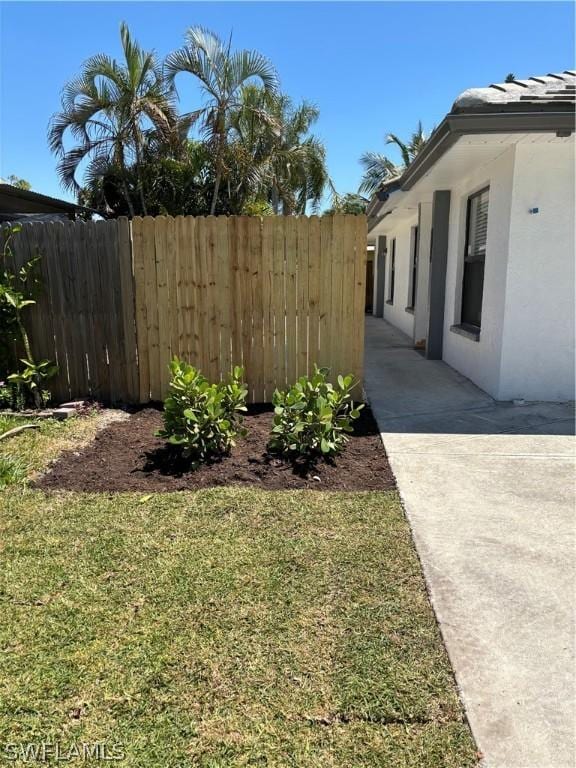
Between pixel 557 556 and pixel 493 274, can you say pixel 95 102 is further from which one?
pixel 557 556

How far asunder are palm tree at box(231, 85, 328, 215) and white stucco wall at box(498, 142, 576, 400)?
1151cm

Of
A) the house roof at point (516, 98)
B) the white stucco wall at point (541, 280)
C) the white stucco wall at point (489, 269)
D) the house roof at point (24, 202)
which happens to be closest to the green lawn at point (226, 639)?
the white stucco wall at point (541, 280)

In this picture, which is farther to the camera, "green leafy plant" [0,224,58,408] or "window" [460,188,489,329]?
"window" [460,188,489,329]

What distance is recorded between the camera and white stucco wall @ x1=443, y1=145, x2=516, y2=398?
607 cm

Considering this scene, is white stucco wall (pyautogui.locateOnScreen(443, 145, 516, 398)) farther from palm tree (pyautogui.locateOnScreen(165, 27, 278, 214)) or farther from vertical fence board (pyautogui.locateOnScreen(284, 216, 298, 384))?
palm tree (pyautogui.locateOnScreen(165, 27, 278, 214))

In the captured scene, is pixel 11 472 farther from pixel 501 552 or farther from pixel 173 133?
pixel 173 133

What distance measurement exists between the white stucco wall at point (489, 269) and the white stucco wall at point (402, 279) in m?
3.93

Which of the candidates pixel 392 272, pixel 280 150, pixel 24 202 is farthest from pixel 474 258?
pixel 280 150

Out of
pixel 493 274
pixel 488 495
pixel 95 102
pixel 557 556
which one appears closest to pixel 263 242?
pixel 493 274

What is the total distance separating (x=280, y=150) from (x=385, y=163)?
12112 millimetres

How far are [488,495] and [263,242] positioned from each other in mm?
3470

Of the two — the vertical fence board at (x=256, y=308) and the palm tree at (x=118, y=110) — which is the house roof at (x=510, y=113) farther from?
the palm tree at (x=118, y=110)

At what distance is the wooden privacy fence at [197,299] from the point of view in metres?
5.76

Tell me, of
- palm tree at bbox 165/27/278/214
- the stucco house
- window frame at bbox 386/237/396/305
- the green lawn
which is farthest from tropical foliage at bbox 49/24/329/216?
the green lawn
